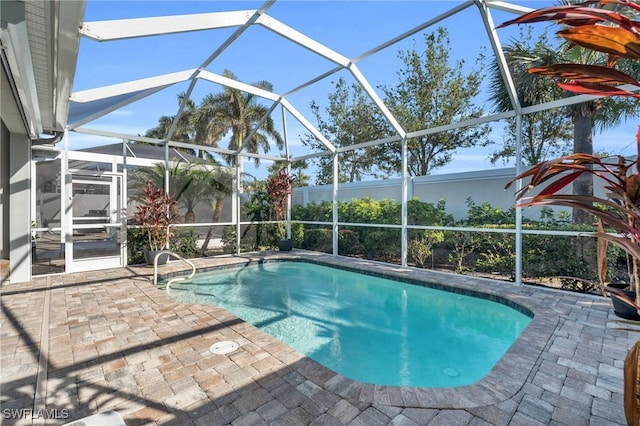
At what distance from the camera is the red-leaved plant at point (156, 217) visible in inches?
344

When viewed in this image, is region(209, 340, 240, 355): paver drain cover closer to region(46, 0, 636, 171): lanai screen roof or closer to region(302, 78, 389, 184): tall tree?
region(46, 0, 636, 171): lanai screen roof

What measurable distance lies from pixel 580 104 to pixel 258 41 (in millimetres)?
7546

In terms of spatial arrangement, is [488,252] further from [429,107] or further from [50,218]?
[50,218]

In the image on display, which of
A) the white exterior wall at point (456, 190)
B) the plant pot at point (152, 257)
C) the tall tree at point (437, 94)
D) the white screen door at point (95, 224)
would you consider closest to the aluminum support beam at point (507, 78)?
the white exterior wall at point (456, 190)

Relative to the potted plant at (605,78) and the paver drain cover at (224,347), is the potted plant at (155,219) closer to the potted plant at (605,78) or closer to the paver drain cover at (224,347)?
the paver drain cover at (224,347)

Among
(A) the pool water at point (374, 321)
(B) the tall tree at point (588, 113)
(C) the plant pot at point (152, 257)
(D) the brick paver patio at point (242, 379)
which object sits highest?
(B) the tall tree at point (588, 113)

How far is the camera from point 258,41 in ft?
23.0

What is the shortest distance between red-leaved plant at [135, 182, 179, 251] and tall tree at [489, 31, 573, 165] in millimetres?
8770

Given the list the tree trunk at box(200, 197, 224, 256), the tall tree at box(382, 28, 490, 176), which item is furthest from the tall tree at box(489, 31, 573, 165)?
the tree trunk at box(200, 197, 224, 256)

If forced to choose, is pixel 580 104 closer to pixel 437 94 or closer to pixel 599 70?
Result: pixel 437 94

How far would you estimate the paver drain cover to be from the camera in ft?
12.3

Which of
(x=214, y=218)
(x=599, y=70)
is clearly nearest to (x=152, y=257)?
(x=214, y=218)
